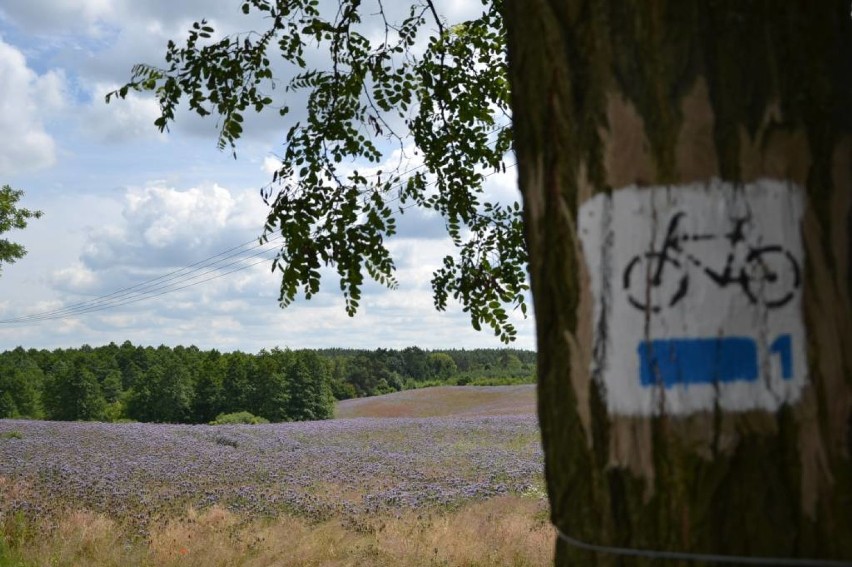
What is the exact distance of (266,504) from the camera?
31.0ft

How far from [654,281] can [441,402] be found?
39161 mm

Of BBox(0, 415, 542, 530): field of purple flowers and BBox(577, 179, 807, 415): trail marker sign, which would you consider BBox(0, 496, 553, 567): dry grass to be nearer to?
BBox(0, 415, 542, 530): field of purple flowers

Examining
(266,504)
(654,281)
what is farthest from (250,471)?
(654,281)

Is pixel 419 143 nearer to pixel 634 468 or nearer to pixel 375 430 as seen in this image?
pixel 634 468

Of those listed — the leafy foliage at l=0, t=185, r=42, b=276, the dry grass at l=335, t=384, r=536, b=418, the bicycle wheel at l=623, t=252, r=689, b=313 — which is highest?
the leafy foliage at l=0, t=185, r=42, b=276

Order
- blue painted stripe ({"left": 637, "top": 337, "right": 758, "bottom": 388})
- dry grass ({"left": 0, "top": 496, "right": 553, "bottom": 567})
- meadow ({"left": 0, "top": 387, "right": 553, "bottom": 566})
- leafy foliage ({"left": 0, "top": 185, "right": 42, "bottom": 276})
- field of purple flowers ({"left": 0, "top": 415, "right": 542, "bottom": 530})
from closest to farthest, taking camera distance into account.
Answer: blue painted stripe ({"left": 637, "top": 337, "right": 758, "bottom": 388}) → dry grass ({"left": 0, "top": 496, "right": 553, "bottom": 567}) → meadow ({"left": 0, "top": 387, "right": 553, "bottom": 566}) → field of purple flowers ({"left": 0, "top": 415, "right": 542, "bottom": 530}) → leafy foliage ({"left": 0, "top": 185, "right": 42, "bottom": 276})

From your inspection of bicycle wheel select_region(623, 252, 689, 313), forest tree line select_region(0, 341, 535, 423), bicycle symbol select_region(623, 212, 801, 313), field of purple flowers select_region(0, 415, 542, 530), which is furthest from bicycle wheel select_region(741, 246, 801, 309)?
forest tree line select_region(0, 341, 535, 423)

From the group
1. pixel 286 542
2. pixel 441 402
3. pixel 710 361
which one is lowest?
pixel 441 402

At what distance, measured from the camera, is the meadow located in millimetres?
7539

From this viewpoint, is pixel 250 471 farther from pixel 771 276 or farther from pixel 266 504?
pixel 771 276

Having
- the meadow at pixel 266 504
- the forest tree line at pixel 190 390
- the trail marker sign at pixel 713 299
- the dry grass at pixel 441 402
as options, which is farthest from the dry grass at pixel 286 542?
the forest tree line at pixel 190 390

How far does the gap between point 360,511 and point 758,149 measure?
810cm

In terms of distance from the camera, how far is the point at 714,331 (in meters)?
1.47

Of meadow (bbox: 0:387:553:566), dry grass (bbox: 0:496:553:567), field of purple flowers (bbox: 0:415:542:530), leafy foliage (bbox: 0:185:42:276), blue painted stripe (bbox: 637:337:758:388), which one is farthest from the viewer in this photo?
leafy foliage (bbox: 0:185:42:276)
